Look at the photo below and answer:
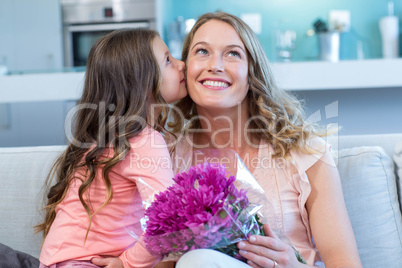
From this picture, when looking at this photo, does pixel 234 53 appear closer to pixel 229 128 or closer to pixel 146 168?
pixel 229 128

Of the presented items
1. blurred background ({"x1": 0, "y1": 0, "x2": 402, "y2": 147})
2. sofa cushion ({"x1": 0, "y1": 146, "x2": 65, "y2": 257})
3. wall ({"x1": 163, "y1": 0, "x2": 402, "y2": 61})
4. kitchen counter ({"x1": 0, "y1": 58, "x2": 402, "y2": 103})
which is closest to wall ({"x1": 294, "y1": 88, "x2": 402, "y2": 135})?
kitchen counter ({"x1": 0, "y1": 58, "x2": 402, "y2": 103})

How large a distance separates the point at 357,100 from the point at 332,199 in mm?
2338

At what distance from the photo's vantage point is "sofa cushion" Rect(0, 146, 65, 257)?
5.33 feet

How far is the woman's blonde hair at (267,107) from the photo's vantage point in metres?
1.47

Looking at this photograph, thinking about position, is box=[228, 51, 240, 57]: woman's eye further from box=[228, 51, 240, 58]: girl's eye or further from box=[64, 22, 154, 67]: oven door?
box=[64, 22, 154, 67]: oven door

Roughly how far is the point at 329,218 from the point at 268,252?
1.38 feet

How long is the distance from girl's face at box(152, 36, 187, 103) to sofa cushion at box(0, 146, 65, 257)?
0.47 m

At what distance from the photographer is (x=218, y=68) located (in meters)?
1.45

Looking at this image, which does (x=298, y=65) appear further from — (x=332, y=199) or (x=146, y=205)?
(x=146, y=205)

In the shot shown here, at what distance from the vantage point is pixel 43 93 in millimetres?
3186

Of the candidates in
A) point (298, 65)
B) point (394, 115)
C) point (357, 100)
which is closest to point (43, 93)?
point (298, 65)

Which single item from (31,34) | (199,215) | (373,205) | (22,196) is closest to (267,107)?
(373,205)

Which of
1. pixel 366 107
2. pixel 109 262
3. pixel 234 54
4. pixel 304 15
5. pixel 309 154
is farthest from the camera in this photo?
pixel 304 15

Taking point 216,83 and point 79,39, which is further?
point 79,39
